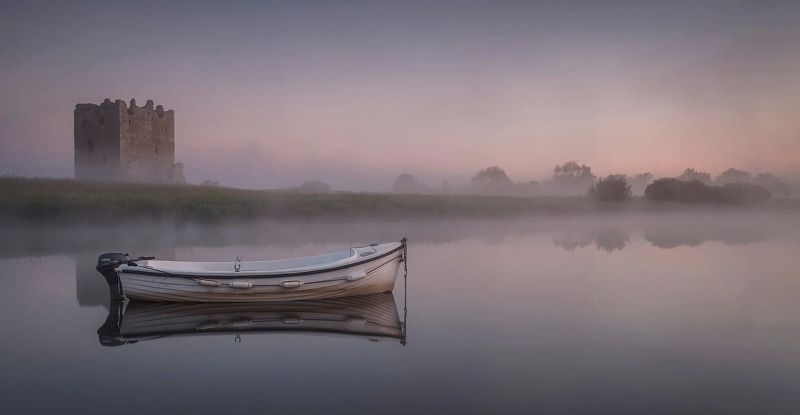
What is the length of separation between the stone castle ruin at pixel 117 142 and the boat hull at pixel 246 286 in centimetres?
3815

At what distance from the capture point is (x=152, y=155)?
50719 millimetres

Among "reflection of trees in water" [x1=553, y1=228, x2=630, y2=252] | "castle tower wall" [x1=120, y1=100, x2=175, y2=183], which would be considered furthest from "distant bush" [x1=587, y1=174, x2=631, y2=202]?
"castle tower wall" [x1=120, y1=100, x2=175, y2=183]

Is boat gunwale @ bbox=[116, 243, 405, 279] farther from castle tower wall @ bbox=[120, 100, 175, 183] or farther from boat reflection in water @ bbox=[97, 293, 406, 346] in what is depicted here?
castle tower wall @ bbox=[120, 100, 175, 183]

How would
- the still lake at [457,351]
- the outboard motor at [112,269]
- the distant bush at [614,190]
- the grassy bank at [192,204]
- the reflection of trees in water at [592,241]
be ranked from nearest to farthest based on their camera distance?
1. the still lake at [457,351]
2. the outboard motor at [112,269]
3. the reflection of trees in water at [592,241]
4. the grassy bank at [192,204]
5. the distant bush at [614,190]

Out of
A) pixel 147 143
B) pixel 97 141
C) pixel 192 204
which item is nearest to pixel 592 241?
pixel 192 204

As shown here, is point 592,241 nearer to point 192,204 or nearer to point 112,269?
point 112,269

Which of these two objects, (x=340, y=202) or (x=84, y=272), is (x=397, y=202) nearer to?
(x=340, y=202)

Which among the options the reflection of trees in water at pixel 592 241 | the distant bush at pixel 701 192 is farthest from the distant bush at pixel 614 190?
the reflection of trees in water at pixel 592 241

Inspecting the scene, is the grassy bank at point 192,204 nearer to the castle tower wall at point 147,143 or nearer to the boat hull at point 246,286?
the castle tower wall at point 147,143

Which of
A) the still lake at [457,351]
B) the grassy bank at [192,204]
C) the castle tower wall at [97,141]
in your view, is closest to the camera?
the still lake at [457,351]

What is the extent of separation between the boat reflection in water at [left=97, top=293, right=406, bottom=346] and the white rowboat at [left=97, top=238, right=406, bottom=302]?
0.25 metres

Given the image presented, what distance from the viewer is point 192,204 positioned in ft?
120

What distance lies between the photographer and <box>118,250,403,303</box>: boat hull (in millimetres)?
12445

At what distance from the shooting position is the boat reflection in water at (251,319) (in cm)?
1068
